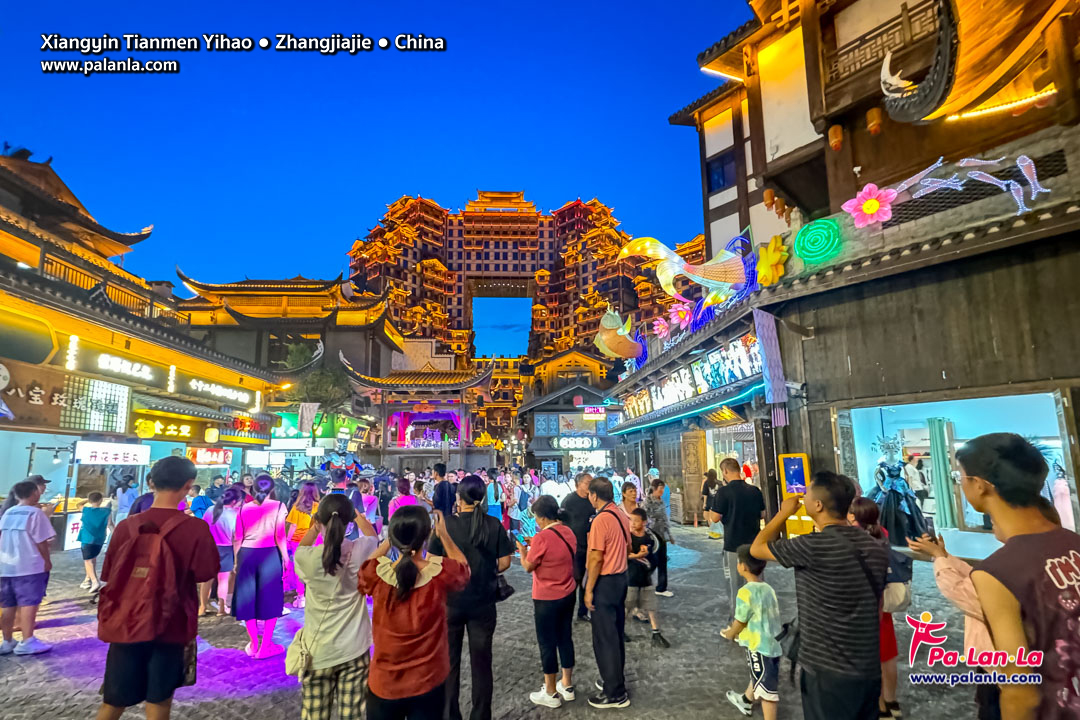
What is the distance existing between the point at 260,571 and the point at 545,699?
11.6ft

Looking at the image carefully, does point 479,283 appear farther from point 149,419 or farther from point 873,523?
point 873,523

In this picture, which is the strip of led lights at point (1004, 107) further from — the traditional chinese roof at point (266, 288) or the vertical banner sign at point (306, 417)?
the traditional chinese roof at point (266, 288)

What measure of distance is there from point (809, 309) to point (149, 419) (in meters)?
16.2

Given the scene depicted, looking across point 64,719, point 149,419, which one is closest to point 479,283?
point 149,419

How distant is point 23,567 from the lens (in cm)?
602

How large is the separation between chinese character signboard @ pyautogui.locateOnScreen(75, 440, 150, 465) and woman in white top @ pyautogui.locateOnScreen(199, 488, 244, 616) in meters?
6.26

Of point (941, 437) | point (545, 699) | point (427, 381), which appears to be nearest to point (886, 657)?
A: point (545, 699)

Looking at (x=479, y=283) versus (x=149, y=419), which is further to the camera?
(x=479, y=283)

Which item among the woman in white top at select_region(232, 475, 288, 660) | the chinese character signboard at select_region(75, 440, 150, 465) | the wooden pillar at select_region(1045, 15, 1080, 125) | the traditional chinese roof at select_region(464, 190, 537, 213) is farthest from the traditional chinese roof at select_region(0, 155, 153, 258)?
the traditional chinese roof at select_region(464, 190, 537, 213)

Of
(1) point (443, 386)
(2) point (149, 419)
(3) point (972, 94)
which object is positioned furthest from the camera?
(1) point (443, 386)

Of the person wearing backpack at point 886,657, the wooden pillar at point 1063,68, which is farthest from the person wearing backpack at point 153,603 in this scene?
the wooden pillar at point 1063,68

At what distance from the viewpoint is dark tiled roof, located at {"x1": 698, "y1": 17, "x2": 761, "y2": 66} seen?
1283 cm

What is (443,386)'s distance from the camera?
33.2 meters

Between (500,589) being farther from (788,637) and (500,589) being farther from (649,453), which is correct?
(649,453)
